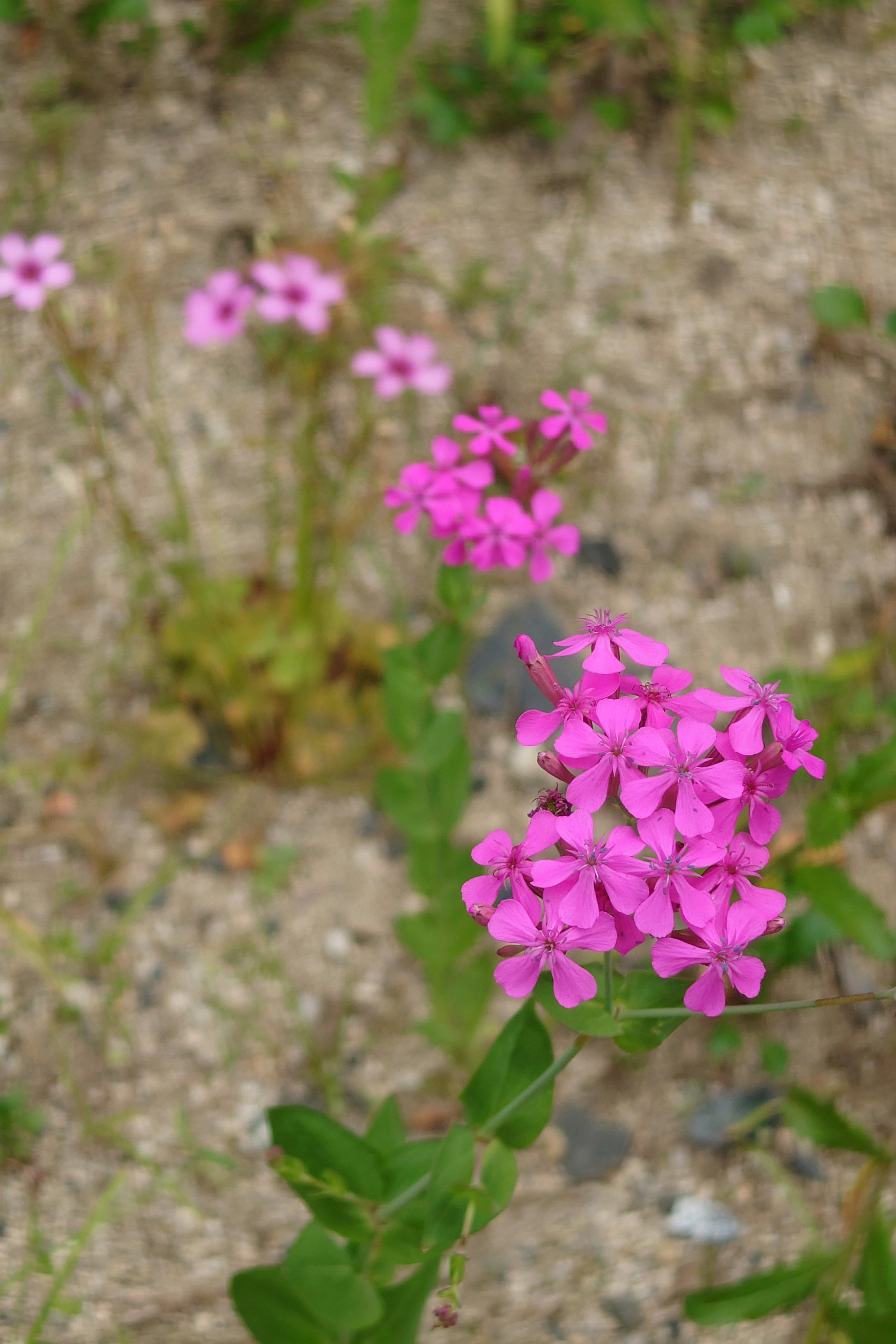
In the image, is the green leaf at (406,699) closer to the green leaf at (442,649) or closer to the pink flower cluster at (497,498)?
the green leaf at (442,649)

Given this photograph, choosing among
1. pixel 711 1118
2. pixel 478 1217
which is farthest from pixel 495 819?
pixel 478 1217

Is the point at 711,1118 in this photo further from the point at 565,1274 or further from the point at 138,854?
the point at 138,854

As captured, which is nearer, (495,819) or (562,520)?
(495,819)

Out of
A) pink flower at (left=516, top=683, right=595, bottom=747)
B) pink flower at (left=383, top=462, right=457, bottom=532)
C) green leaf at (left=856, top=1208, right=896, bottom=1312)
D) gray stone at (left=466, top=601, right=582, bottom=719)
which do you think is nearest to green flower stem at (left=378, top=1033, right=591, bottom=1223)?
pink flower at (left=516, top=683, right=595, bottom=747)

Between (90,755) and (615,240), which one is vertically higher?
(615,240)

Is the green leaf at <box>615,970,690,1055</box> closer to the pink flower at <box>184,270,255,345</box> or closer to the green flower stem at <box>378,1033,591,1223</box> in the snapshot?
the green flower stem at <box>378,1033,591,1223</box>

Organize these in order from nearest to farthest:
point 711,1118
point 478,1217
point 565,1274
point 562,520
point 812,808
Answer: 1. point 478,1217
2. point 812,808
3. point 565,1274
4. point 711,1118
5. point 562,520

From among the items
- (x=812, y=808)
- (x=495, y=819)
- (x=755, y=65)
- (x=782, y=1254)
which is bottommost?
(x=782, y=1254)

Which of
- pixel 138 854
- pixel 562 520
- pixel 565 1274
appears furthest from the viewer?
pixel 562 520

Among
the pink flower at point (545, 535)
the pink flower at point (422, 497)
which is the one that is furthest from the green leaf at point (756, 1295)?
the pink flower at point (422, 497)
